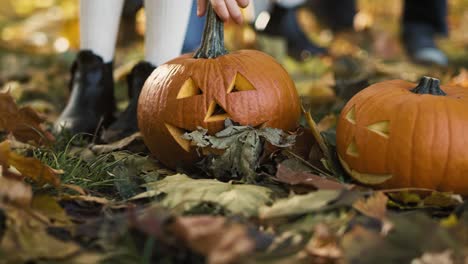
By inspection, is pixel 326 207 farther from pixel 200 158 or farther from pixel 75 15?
pixel 75 15

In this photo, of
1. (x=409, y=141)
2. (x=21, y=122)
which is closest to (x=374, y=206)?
(x=409, y=141)

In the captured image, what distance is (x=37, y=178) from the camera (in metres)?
1.42

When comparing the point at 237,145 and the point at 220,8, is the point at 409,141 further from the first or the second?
the point at 220,8

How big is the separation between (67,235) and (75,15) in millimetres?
3802

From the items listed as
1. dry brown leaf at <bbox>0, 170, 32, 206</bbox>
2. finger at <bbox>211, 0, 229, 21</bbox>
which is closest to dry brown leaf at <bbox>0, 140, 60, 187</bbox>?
dry brown leaf at <bbox>0, 170, 32, 206</bbox>

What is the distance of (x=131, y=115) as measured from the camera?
2061 mm

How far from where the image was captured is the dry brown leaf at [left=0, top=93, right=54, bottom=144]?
1.87 m

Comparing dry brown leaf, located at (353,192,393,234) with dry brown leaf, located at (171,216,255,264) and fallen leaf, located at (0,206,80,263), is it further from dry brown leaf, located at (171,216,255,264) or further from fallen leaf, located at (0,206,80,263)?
fallen leaf, located at (0,206,80,263)

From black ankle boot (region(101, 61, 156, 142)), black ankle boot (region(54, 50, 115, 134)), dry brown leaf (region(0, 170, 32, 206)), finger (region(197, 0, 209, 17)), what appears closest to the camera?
dry brown leaf (region(0, 170, 32, 206))

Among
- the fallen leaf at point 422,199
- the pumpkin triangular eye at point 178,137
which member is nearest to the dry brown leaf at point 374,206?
the fallen leaf at point 422,199

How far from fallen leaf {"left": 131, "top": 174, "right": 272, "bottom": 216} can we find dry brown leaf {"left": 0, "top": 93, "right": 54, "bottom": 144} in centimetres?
61

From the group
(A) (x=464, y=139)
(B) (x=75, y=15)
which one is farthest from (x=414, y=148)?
(B) (x=75, y=15)

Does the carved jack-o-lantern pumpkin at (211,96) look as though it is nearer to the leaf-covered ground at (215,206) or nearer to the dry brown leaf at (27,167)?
the leaf-covered ground at (215,206)

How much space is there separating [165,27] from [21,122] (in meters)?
0.56
